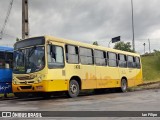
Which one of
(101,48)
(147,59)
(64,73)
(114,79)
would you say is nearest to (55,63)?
(64,73)

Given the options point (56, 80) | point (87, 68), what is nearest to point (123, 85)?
point (87, 68)

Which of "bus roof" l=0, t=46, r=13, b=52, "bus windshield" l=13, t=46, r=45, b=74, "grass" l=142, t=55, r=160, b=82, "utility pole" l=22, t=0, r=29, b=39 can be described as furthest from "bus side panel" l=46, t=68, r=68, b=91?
"grass" l=142, t=55, r=160, b=82

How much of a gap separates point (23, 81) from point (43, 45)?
1917 millimetres

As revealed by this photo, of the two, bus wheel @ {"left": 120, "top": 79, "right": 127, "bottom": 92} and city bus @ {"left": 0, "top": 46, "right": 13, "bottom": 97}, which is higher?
city bus @ {"left": 0, "top": 46, "right": 13, "bottom": 97}

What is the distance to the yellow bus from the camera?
17.4 m

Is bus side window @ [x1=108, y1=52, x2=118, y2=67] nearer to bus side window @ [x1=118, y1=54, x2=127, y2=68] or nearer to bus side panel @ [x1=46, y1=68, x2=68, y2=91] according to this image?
bus side window @ [x1=118, y1=54, x2=127, y2=68]

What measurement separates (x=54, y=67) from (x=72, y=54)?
1.91 meters

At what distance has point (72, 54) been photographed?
19438 mm

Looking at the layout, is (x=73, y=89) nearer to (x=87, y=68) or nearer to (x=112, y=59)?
(x=87, y=68)

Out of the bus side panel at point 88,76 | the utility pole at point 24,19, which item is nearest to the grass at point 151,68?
the utility pole at point 24,19

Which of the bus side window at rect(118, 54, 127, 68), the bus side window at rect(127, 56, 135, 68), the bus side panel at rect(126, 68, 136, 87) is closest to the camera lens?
the bus side window at rect(118, 54, 127, 68)

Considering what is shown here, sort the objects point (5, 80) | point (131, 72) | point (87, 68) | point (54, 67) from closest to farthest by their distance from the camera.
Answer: point (54, 67) < point (5, 80) < point (87, 68) < point (131, 72)

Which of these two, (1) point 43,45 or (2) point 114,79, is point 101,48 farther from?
(1) point 43,45

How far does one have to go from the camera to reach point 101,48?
22953mm
